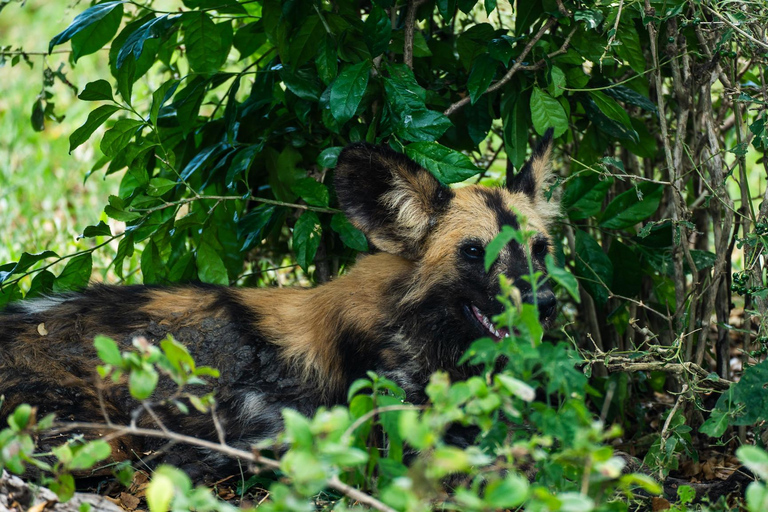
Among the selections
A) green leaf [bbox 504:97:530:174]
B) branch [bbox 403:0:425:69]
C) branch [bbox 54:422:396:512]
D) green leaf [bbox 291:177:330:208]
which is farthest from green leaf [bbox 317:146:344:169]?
branch [bbox 54:422:396:512]

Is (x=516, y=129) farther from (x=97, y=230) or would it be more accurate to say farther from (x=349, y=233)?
(x=97, y=230)

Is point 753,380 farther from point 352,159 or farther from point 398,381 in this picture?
point 352,159

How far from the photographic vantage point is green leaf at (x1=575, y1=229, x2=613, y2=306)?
4.42 metres

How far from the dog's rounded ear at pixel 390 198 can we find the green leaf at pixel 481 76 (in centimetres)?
51

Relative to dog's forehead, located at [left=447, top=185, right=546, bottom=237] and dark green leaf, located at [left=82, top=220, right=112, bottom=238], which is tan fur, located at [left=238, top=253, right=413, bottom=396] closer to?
dog's forehead, located at [left=447, top=185, right=546, bottom=237]

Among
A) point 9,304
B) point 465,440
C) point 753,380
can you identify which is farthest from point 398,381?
point 9,304

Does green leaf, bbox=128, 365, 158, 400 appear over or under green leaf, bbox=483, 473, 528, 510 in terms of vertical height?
over

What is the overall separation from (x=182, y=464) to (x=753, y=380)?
264 centimetres

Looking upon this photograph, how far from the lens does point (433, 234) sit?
159 inches

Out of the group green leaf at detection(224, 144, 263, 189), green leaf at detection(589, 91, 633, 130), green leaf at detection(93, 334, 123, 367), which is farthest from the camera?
green leaf at detection(224, 144, 263, 189)

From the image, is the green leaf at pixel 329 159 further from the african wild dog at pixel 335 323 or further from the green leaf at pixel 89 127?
the green leaf at pixel 89 127

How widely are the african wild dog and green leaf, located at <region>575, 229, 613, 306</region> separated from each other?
0.33m

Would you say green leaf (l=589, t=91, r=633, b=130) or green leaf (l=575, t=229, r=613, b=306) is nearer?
green leaf (l=589, t=91, r=633, b=130)

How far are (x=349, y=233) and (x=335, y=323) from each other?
20.7 inches
